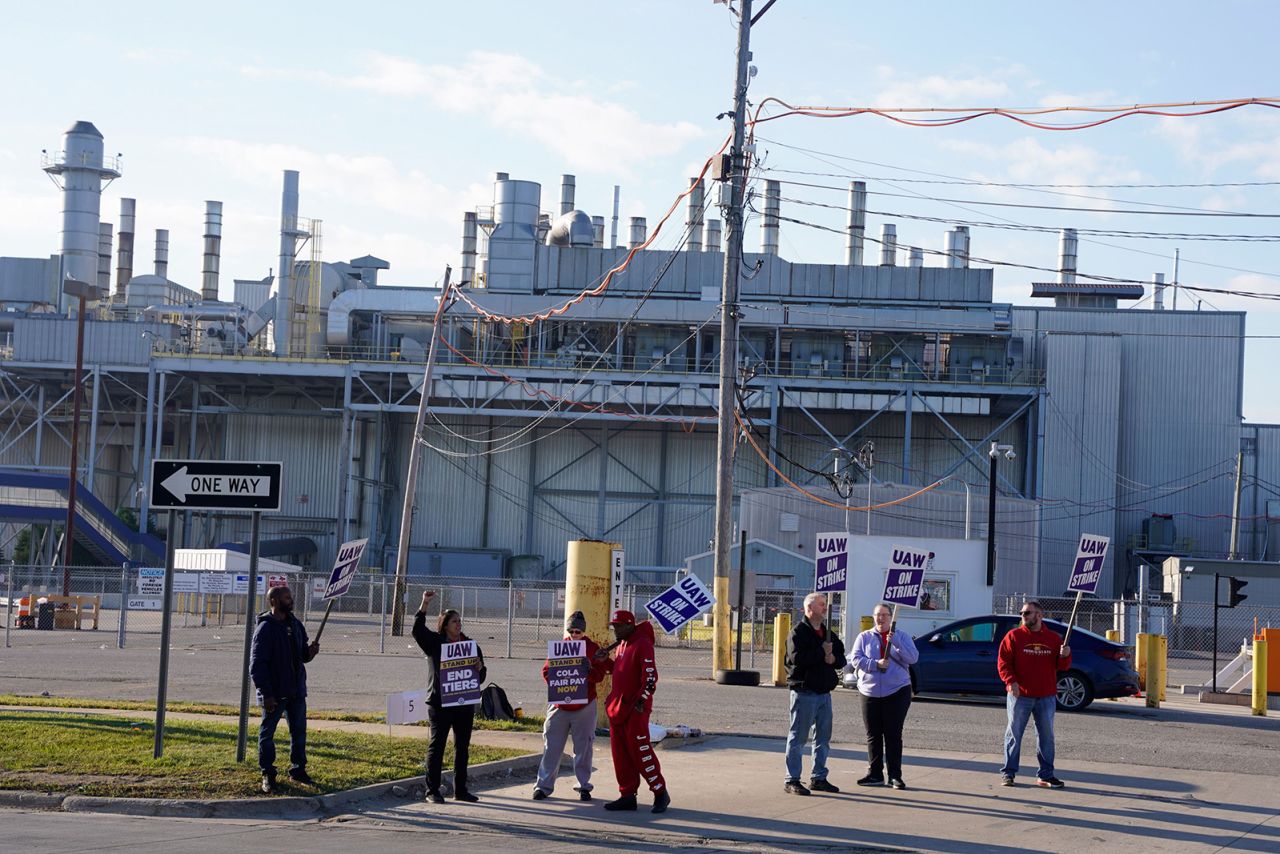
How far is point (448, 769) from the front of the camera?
43.0ft

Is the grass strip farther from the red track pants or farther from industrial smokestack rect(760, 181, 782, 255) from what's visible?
industrial smokestack rect(760, 181, 782, 255)

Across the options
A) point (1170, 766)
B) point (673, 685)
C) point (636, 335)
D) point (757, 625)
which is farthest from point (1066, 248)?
point (1170, 766)

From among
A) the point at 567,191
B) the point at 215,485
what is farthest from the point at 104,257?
the point at 215,485

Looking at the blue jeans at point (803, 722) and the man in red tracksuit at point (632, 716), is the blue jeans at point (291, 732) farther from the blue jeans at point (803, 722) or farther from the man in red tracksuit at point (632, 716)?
the blue jeans at point (803, 722)

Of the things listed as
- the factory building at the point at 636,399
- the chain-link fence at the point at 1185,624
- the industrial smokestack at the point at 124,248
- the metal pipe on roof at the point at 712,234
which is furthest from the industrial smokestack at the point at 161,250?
the chain-link fence at the point at 1185,624

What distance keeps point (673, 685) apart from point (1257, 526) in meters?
42.1

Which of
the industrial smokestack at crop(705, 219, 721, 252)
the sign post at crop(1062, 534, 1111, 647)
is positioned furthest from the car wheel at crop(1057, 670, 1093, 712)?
the industrial smokestack at crop(705, 219, 721, 252)

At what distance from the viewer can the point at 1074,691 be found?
71.7ft

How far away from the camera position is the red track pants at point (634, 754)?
452 inches

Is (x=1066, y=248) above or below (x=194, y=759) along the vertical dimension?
above

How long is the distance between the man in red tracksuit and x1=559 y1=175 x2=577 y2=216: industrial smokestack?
2442 inches

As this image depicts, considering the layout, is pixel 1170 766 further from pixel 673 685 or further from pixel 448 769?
pixel 673 685

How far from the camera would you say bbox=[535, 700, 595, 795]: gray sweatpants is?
12281mm

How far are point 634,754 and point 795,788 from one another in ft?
6.23
